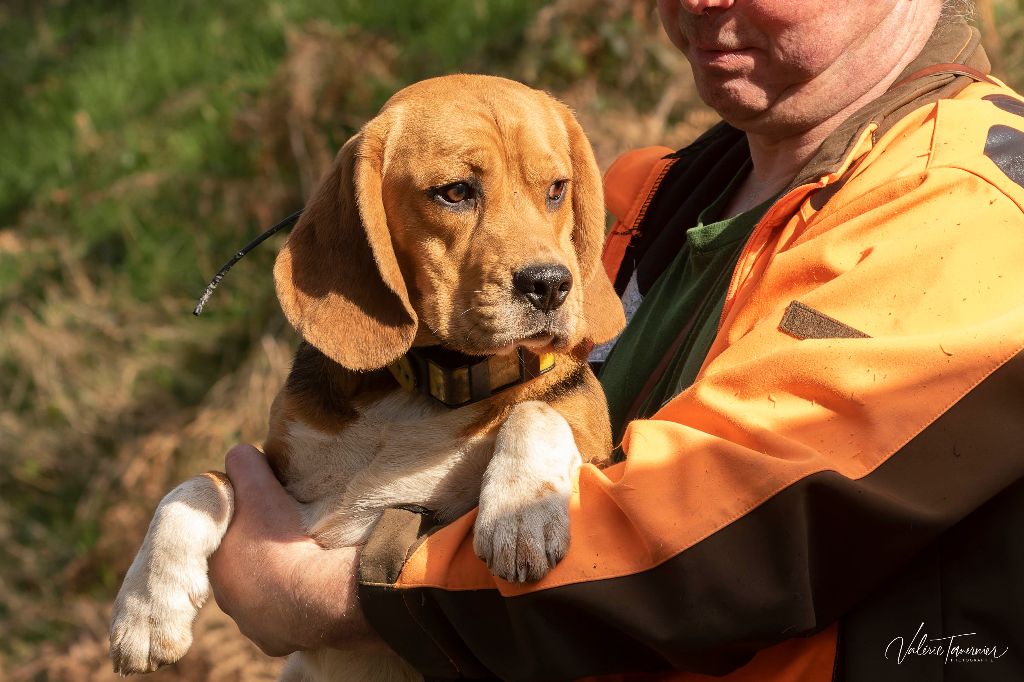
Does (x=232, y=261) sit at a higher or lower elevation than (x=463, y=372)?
higher


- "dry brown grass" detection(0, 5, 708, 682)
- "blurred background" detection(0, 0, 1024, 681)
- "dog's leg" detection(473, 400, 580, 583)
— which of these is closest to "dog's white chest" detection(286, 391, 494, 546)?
"dog's leg" detection(473, 400, 580, 583)

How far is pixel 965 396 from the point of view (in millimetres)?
1942

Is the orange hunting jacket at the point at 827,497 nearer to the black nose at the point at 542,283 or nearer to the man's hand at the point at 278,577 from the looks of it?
the man's hand at the point at 278,577

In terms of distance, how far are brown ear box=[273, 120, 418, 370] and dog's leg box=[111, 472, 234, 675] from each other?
53 centimetres

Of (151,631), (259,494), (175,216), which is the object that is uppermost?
(259,494)

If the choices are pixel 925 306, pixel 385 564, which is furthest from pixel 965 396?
pixel 385 564

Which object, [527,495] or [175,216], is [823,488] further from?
[175,216]

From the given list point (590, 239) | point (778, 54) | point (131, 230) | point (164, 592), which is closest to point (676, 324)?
point (590, 239)

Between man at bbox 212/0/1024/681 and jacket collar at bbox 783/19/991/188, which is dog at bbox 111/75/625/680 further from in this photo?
jacket collar at bbox 783/19/991/188

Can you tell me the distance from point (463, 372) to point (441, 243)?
0.98 feet

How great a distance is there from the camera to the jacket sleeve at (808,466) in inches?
76.5

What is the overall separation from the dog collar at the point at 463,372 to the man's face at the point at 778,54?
0.81 metres

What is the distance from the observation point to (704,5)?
2910 millimetres

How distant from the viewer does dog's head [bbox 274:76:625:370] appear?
2.59 m
